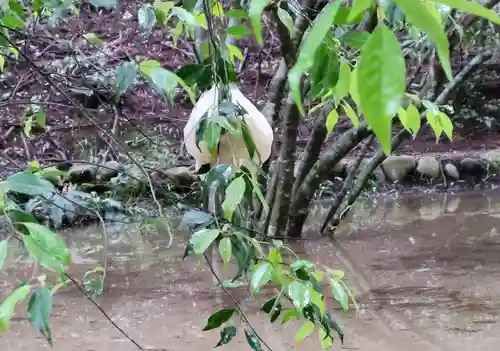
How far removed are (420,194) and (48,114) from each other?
3469mm

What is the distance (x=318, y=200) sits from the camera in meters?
4.90

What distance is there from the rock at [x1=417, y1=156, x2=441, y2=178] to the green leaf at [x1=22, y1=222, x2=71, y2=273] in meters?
5.04

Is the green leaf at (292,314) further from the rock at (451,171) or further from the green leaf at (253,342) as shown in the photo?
the rock at (451,171)

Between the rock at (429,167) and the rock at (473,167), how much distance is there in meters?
0.25

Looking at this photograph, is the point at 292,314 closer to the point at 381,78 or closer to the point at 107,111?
the point at 381,78

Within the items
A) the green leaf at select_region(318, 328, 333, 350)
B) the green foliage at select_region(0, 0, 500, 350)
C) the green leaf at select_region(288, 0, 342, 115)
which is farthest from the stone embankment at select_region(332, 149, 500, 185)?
the green leaf at select_region(288, 0, 342, 115)

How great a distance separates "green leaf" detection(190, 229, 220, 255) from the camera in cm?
88

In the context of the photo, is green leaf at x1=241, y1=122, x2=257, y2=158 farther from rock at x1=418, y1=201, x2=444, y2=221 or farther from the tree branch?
rock at x1=418, y1=201, x2=444, y2=221

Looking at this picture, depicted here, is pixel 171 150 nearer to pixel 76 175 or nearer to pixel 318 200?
pixel 76 175

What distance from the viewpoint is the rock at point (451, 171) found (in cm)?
548

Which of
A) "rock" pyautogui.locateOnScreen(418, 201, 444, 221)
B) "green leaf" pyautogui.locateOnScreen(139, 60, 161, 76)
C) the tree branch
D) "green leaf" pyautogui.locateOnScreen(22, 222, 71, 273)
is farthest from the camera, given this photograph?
"rock" pyautogui.locateOnScreen(418, 201, 444, 221)

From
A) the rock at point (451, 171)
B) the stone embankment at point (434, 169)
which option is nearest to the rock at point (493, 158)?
the stone embankment at point (434, 169)

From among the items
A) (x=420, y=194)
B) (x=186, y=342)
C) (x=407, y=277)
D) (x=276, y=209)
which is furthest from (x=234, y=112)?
(x=420, y=194)

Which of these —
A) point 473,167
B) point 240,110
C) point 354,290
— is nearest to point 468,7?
point 240,110
